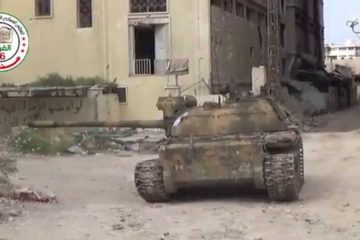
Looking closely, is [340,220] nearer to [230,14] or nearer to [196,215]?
[196,215]

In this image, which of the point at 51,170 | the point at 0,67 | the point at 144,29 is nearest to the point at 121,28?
the point at 144,29

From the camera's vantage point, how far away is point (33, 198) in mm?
11602

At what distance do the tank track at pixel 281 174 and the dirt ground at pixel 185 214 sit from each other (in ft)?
0.79

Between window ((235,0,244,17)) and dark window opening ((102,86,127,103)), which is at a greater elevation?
window ((235,0,244,17))

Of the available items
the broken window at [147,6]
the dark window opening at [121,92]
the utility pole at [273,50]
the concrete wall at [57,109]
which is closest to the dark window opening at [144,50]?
the broken window at [147,6]

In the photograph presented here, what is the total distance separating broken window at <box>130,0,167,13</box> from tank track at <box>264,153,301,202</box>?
21.1 metres

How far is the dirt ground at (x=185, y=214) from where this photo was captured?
9000 mm

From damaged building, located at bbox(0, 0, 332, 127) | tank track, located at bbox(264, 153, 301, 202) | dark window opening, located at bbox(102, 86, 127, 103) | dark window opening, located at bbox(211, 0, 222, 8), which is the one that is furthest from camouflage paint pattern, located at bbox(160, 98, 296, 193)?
dark window opening, located at bbox(211, 0, 222, 8)

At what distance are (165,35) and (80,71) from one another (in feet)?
13.2

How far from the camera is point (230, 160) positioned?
36.3 feet

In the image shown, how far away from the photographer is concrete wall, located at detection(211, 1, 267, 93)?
32.1 metres

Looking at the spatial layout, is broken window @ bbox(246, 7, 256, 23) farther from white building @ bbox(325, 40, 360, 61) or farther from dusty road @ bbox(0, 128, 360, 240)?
white building @ bbox(325, 40, 360, 61)

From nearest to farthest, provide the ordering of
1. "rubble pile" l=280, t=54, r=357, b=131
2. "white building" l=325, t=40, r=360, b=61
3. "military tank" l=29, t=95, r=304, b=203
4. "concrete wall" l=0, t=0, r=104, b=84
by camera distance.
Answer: "military tank" l=29, t=95, r=304, b=203, "concrete wall" l=0, t=0, r=104, b=84, "rubble pile" l=280, t=54, r=357, b=131, "white building" l=325, t=40, r=360, b=61

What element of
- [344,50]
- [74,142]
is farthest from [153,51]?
[344,50]
